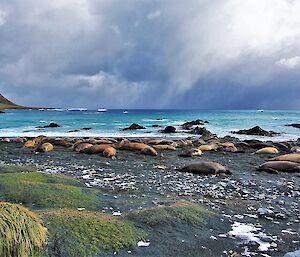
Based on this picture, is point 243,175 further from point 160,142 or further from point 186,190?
point 160,142

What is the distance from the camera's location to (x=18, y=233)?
172 inches

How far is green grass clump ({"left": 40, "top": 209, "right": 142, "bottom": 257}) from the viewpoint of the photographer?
4.83m

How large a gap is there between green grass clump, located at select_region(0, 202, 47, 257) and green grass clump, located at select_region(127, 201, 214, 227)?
6.62 feet

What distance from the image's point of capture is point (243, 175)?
1281cm

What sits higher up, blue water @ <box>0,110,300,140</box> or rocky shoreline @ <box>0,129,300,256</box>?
rocky shoreline @ <box>0,129,300,256</box>

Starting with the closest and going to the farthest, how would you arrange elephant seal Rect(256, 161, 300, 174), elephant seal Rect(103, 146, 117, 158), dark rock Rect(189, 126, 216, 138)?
elephant seal Rect(256, 161, 300, 174) → elephant seal Rect(103, 146, 117, 158) → dark rock Rect(189, 126, 216, 138)

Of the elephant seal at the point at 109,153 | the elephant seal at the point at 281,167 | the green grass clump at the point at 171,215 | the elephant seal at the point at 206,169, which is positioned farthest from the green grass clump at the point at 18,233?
the elephant seal at the point at 109,153

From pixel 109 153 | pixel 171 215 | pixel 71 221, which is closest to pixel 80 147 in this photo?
pixel 109 153

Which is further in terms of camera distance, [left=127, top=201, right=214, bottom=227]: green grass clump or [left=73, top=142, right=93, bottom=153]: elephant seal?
[left=73, top=142, right=93, bottom=153]: elephant seal

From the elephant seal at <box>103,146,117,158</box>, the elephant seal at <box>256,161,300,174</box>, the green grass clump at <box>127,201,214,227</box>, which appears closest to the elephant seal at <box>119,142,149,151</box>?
the elephant seal at <box>103,146,117,158</box>

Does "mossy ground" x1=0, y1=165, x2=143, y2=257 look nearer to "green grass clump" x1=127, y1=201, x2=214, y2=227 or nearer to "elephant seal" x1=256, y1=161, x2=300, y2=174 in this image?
"green grass clump" x1=127, y1=201, x2=214, y2=227

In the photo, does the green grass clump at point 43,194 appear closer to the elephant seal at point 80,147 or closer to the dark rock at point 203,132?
the elephant seal at point 80,147

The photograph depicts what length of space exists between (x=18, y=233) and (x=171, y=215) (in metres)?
3.14

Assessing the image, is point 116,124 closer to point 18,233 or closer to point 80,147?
point 80,147
